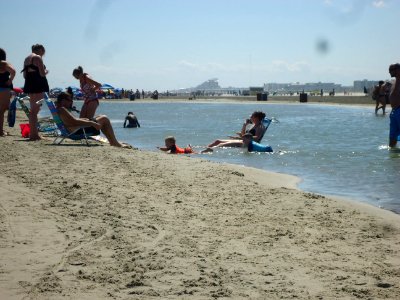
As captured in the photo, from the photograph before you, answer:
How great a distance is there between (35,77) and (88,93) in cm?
124

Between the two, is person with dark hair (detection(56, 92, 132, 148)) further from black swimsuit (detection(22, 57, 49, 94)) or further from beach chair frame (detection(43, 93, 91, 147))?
black swimsuit (detection(22, 57, 49, 94))

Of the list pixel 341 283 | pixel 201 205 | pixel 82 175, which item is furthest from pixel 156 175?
pixel 341 283

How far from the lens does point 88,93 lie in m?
11.5

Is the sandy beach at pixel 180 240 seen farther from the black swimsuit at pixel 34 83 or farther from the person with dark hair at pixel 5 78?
the person with dark hair at pixel 5 78

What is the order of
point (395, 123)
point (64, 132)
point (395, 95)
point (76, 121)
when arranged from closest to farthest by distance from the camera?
point (76, 121) < point (64, 132) < point (395, 95) < point (395, 123)

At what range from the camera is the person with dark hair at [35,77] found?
1034 cm

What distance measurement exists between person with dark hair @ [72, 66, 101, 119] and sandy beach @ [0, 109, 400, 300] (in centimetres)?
431

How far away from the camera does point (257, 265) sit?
155 inches

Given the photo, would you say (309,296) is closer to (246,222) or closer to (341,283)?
(341,283)

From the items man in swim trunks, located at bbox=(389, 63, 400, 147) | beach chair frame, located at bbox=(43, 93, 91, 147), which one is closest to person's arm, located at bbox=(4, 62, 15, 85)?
beach chair frame, located at bbox=(43, 93, 91, 147)

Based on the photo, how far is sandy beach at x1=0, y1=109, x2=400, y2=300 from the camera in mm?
3500

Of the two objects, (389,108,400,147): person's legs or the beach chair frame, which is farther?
(389,108,400,147): person's legs

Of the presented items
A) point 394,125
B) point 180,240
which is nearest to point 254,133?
point 394,125

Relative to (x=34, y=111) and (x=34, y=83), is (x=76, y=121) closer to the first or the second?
(x=34, y=111)
